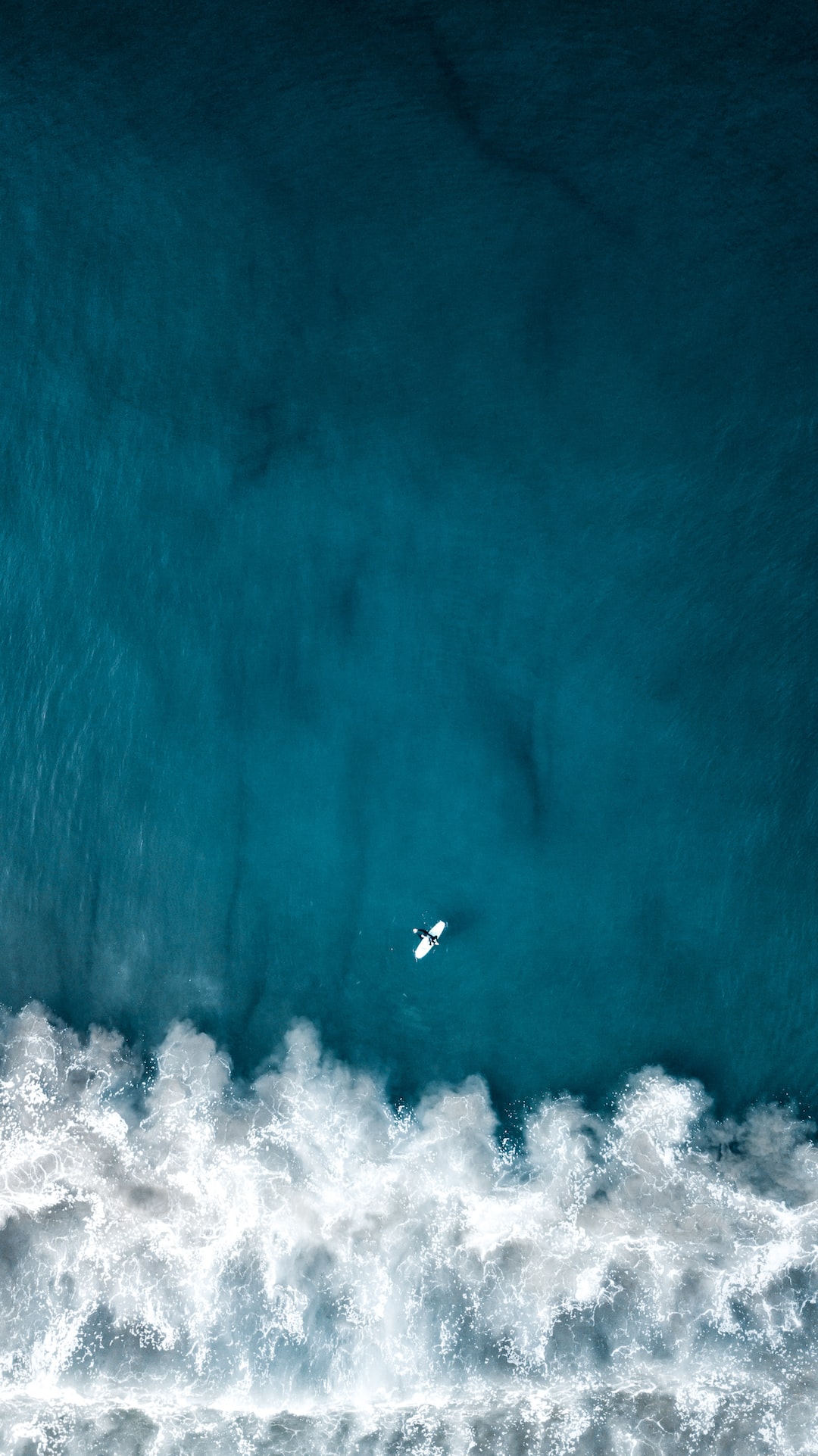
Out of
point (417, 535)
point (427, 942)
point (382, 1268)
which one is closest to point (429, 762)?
point (427, 942)

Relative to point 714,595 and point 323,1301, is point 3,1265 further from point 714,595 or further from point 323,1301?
point 714,595

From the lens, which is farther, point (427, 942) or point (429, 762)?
point (429, 762)

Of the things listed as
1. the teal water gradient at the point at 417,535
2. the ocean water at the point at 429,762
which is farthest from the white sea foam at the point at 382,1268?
the teal water gradient at the point at 417,535

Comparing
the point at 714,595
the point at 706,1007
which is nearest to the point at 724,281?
the point at 714,595

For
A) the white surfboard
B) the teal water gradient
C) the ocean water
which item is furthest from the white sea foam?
the white surfboard

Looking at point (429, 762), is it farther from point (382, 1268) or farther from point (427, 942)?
point (382, 1268)

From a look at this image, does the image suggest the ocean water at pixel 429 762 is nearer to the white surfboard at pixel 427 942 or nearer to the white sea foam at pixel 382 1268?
the white sea foam at pixel 382 1268

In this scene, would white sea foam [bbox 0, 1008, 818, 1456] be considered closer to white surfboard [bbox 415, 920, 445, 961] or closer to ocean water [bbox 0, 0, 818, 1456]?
ocean water [bbox 0, 0, 818, 1456]
